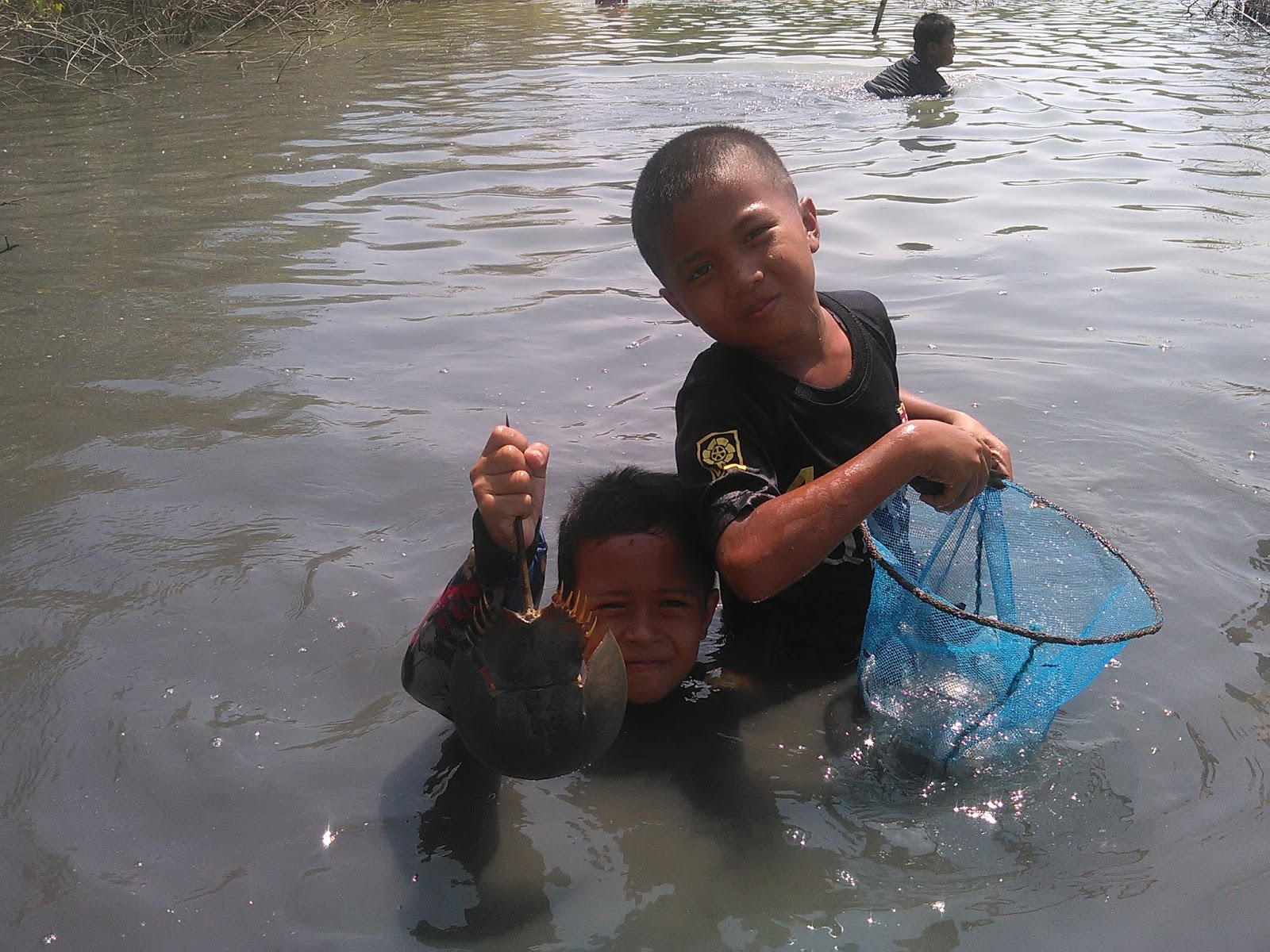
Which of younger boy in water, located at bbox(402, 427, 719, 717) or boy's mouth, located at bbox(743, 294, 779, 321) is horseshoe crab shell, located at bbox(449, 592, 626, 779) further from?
boy's mouth, located at bbox(743, 294, 779, 321)

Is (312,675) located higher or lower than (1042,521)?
lower

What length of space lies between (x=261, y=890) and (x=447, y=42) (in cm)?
1618

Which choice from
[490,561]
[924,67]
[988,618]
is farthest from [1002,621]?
[924,67]

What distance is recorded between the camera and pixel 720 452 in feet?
8.58

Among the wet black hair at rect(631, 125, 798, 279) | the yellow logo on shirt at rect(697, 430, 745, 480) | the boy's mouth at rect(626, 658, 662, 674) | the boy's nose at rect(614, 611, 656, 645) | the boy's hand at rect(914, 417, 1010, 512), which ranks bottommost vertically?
the boy's mouth at rect(626, 658, 662, 674)

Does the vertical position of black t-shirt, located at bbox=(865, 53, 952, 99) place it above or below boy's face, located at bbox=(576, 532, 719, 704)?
below

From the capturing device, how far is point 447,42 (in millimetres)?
16594

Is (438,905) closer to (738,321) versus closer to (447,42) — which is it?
(738,321)

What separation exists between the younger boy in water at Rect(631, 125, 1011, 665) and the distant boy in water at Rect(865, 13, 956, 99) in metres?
8.80

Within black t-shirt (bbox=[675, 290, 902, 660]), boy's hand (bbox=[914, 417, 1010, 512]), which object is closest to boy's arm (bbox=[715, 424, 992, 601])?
boy's hand (bbox=[914, 417, 1010, 512])

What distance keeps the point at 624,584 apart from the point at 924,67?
387 inches

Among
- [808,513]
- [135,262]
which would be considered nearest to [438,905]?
[808,513]

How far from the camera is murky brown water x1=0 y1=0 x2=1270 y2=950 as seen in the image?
7.33ft

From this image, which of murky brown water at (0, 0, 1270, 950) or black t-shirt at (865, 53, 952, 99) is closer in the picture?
murky brown water at (0, 0, 1270, 950)
